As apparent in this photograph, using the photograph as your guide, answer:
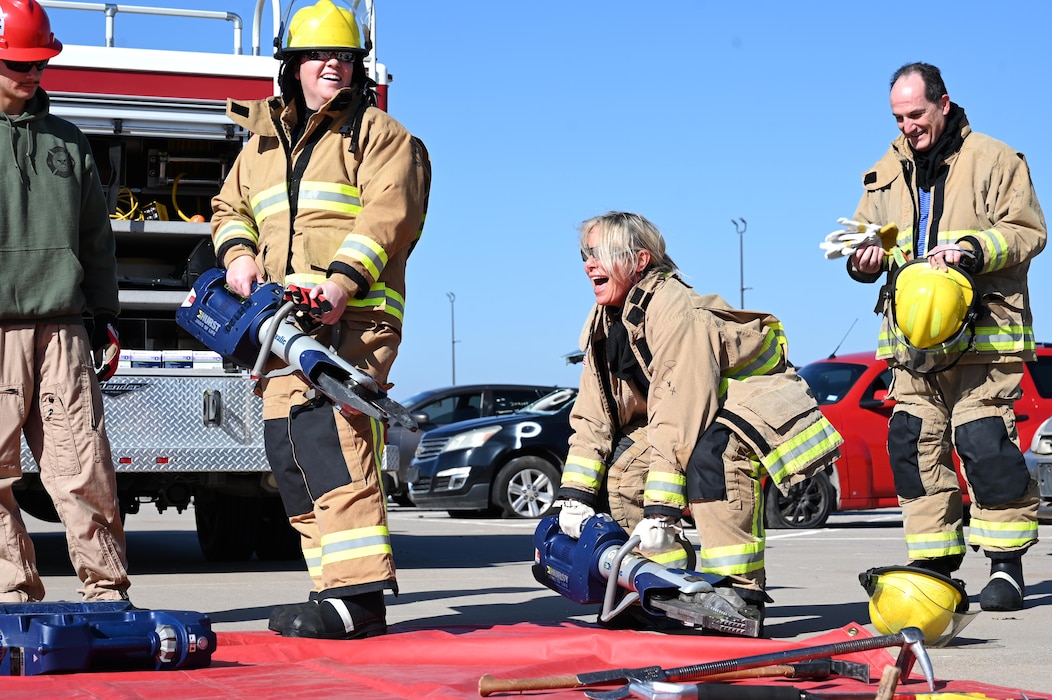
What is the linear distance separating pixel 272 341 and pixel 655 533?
142cm

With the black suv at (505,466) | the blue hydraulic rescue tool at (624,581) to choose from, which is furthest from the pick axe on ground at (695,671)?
the black suv at (505,466)

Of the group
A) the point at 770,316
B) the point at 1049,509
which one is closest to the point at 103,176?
the point at 770,316

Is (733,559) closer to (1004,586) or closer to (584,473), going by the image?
(584,473)

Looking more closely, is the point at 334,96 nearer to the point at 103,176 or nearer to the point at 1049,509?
the point at 103,176

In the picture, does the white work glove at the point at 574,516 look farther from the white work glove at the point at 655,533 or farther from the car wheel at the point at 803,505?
the car wheel at the point at 803,505

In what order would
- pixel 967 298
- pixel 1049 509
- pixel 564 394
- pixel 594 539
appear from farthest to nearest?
pixel 564 394 → pixel 1049 509 → pixel 967 298 → pixel 594 539

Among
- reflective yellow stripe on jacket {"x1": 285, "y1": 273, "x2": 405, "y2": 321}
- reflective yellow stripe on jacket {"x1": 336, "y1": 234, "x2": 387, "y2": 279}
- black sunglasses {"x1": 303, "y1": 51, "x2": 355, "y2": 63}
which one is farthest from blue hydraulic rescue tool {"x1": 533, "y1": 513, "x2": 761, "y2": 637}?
black sunglasses {"x1": 303, "y1": 51, "x2": 355, "y2": 63}

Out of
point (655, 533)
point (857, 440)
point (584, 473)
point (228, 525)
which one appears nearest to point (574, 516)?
point (584, 473)

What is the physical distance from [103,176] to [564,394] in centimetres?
730

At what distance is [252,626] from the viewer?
5.46 m

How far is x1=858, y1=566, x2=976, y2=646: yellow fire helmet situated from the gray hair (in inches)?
54.4

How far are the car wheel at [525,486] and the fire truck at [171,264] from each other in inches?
212

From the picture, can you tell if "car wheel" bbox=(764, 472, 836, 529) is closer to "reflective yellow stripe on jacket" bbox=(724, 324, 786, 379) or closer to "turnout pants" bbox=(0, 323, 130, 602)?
"reflective yellow stripe on jacket" bbox=(724, 324, 786, 379)

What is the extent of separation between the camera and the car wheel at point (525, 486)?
551 inches
